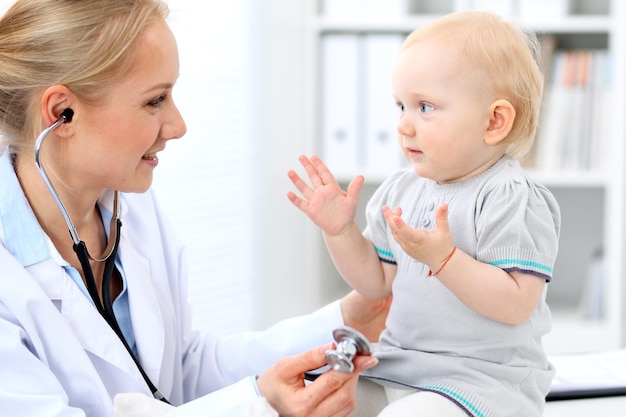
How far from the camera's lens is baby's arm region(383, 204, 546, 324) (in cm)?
120

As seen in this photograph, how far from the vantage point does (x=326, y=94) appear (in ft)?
10.1

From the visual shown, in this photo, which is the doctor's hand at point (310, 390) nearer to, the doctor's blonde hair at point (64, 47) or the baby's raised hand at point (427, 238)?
the baby's raised hand at point (427, 238)

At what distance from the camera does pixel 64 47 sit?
1356 millimetres

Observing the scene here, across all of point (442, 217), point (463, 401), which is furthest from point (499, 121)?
point (463, 401)

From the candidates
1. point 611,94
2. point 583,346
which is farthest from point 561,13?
point 583,346

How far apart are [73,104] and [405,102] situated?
0.51 m

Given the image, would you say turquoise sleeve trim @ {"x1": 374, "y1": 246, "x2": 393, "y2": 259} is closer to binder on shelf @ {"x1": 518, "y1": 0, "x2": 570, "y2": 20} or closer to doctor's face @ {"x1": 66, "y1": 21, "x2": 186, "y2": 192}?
doctor's face @ {"x1": 66, "y1": 21, "x2": 186, "y2": 192}

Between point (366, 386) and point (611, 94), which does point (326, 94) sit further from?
point (366, 386)

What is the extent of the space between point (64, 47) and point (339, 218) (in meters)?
0.49

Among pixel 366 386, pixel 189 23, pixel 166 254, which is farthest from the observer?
pixel 189 23

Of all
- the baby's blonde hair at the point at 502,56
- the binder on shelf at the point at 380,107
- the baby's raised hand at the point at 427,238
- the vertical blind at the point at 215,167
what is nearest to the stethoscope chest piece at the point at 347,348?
the baby's raised hand at the point at 427,238

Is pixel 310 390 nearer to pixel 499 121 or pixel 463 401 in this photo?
pixel 463 401

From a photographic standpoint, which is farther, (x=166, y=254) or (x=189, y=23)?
(x=189, y=23)

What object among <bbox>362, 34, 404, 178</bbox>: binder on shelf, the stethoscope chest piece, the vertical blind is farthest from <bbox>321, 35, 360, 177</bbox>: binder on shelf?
the stethoscope chest piece
